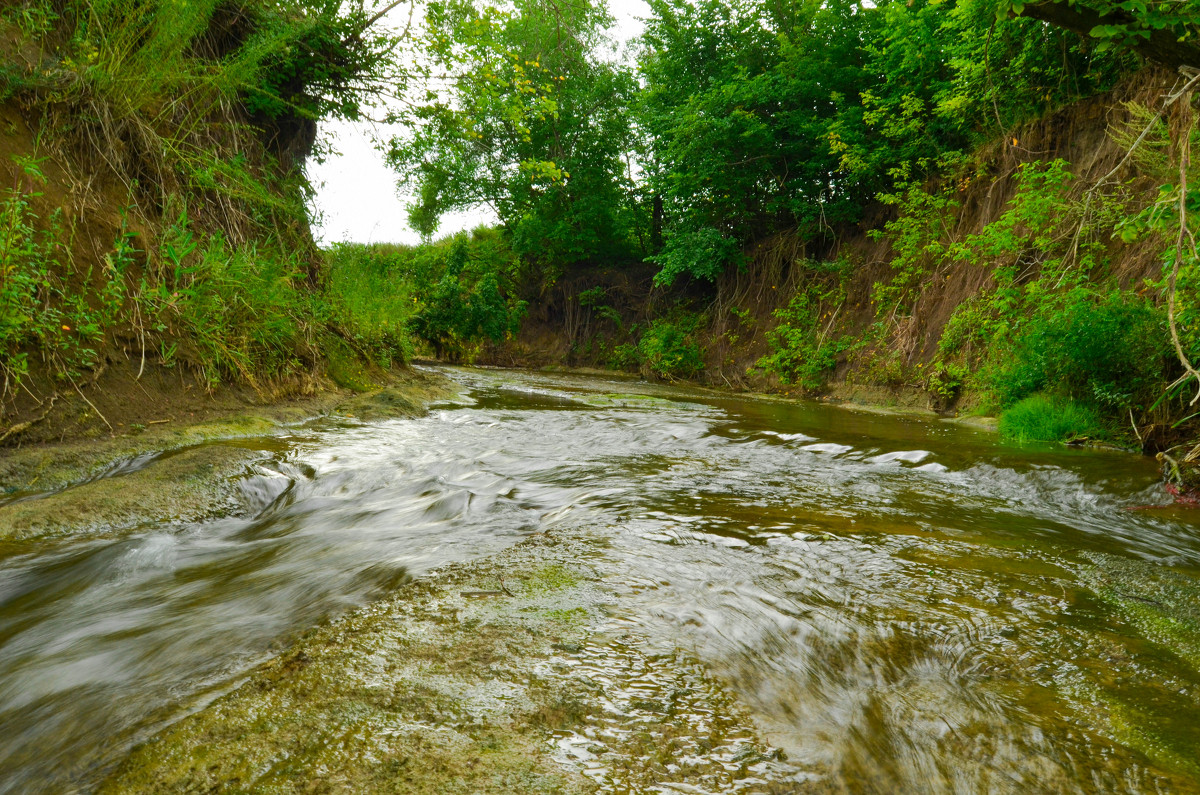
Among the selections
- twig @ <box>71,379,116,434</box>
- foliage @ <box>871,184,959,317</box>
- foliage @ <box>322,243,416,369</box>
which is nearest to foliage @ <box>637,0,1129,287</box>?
foliage @ <box>871,184,959,317</box>

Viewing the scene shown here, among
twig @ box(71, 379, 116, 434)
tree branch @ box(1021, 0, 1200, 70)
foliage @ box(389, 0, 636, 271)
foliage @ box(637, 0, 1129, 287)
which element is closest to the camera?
tree branch @ box(1021, 0, 1200, 70)

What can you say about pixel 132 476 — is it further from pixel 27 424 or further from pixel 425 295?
pixel 425 295

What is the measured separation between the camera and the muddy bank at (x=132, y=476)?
2.95 meters

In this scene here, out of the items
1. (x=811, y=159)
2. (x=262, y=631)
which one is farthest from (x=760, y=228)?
(x=262, y=631)

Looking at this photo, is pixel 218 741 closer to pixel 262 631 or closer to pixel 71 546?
pixel 262 631

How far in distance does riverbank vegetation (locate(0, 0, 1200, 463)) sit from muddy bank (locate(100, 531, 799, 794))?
319 cm

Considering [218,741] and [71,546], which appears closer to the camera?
[218,741]

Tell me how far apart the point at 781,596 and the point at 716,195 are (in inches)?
571

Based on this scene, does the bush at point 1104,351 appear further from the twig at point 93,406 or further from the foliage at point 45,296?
the foliage at point 45,296

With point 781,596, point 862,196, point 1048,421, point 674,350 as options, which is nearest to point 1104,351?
point 1048,421

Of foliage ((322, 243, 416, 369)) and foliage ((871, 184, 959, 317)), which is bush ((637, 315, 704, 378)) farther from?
foliage ((322, 243, 416, 369))

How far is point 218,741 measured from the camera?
1285 millimetres

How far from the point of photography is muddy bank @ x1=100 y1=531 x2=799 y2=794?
47.9 inches

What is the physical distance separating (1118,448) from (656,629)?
18.0 feet
